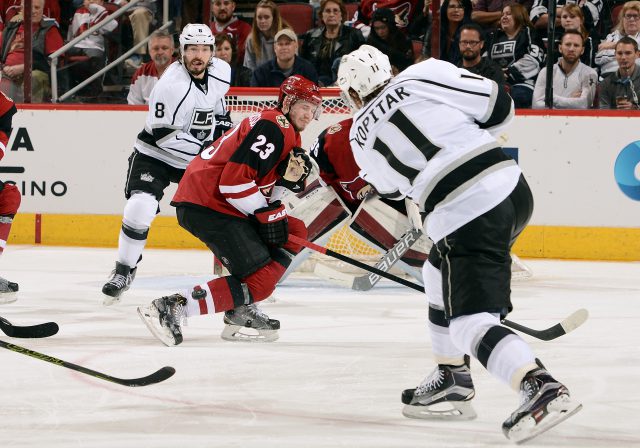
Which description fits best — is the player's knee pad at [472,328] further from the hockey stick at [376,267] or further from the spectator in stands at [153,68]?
the spectator in stands at [153,68]

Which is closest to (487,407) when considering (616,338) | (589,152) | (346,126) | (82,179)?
(616,338)

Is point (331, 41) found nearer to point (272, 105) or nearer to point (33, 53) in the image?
point (272, 105)

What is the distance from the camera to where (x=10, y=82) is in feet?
22.9

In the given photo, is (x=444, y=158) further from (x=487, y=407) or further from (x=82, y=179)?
(x=82, y=179)

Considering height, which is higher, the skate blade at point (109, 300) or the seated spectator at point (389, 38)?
the seated spectator at point (389, 38)

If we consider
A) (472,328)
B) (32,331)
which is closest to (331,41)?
(32,331)

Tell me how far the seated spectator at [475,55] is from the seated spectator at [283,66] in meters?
0.89

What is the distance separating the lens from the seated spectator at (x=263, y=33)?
22.7ft

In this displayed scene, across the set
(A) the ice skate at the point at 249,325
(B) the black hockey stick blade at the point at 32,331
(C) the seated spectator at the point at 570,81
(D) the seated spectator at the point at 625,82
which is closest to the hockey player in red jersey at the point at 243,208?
(A) the ice skate at the point at 249,325

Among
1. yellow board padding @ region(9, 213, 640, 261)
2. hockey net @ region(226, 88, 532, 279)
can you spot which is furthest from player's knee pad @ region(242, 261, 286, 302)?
yellow board padding @ region(9, 213, 640, 261)

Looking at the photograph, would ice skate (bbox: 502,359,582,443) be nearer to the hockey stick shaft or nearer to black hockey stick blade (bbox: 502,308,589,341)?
→ black hockey stick blade (bbox: 502,308,589,341)

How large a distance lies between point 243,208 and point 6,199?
64.3 inches

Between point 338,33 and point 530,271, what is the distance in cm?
211

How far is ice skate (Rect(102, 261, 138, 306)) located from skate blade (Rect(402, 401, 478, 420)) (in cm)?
213
